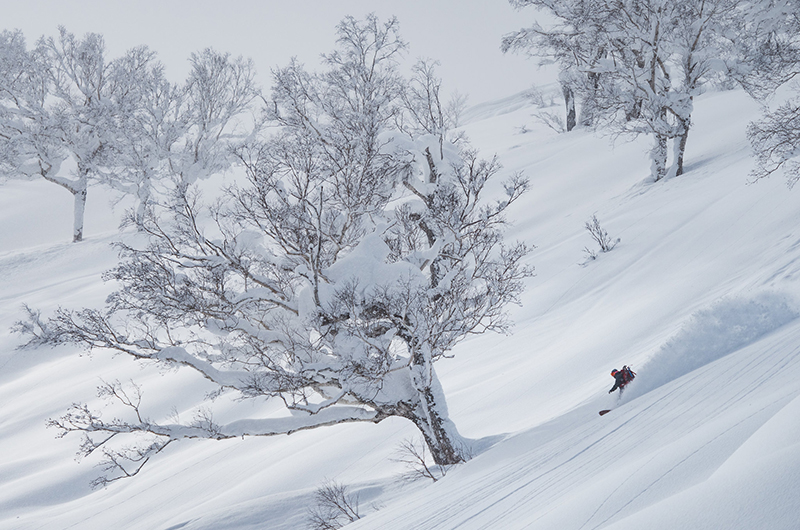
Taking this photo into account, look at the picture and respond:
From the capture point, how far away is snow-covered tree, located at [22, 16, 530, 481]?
243 inches

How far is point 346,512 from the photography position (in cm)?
619

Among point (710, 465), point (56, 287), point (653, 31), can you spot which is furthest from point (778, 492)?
point (56, 287)

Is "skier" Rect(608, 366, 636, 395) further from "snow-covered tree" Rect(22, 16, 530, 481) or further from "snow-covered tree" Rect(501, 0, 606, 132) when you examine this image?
"snow-covered tree" Rect(501, 0, 606, 132)

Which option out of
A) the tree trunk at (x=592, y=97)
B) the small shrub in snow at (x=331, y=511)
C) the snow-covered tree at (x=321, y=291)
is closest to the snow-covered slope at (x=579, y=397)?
the small shrub in snow at (x=331, y=511)

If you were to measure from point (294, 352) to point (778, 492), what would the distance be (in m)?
5.21

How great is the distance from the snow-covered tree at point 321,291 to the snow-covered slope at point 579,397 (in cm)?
129

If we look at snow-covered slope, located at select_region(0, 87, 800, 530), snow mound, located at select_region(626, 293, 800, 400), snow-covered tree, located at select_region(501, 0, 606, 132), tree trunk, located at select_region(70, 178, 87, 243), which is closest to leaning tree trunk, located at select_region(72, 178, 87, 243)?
tree trunk, located at select_region(70, 178, 87, 243)

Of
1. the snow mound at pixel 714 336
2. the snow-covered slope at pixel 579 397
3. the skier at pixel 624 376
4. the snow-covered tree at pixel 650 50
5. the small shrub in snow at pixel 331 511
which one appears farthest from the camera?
the snow-covered tree at pixel 650 50

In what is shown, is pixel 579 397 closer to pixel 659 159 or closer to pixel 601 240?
pixel 601 240

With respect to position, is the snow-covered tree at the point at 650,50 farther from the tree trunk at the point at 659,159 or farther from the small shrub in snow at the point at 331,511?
the small shrub in snow at the point at 331,511

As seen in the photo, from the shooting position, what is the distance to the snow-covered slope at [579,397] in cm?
252

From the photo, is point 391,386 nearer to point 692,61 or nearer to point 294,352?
point 294,352

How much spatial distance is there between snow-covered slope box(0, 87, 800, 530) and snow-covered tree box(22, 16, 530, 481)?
50.9 inches

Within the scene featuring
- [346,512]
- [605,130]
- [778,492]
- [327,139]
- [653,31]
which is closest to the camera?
[778,492]
